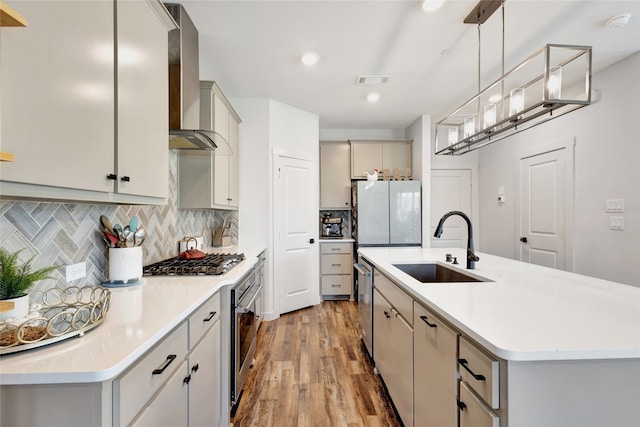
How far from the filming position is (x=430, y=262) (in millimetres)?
2391

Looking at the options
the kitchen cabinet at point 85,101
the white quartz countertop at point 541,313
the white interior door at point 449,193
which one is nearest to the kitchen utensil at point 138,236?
the kitchen cabinet at point 85,101

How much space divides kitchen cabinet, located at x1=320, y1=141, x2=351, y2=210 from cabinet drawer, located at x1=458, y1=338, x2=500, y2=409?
391 cm

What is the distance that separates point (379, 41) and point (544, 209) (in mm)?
3049

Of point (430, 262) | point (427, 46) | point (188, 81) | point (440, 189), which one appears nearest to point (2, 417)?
point (188, 81)

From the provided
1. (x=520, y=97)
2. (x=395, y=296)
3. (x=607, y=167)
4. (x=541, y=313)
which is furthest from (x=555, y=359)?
(x=607, y=167)

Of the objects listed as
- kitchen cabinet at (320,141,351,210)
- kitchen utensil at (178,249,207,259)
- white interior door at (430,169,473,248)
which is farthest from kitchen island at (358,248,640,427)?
white interior door at (430,169,473,248)

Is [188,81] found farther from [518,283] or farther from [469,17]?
[518,283]

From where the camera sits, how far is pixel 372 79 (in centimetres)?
321

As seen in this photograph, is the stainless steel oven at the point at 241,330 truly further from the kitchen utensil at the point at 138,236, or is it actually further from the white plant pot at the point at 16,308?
the white plant pot at the point at 16,308

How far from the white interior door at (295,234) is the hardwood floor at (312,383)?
57 cm

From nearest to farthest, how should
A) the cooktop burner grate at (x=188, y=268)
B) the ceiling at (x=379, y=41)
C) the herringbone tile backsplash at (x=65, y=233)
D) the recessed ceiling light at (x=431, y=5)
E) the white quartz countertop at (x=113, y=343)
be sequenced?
the white quartz countertop at (x=113, y=343) < the herringbone tile backsplash at (x=65, y=233) < the cooktop burner grate at (x=188, y=268) < the recessed ceiling light at (x=431, y=5) < the ceiling at (x=379, y=41)

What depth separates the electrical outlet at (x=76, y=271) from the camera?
4.45 ft

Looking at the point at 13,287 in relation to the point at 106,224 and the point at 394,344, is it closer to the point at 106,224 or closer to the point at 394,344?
the point at 106,224

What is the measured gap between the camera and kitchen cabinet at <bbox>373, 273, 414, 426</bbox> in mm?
1663
